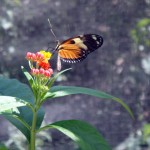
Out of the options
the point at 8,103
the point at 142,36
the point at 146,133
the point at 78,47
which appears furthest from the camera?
the point at 142,36

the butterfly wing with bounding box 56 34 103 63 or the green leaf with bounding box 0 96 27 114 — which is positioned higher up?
the butterfly wing with bounding box 56 34 103 63

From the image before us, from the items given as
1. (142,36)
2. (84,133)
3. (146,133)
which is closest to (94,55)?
(142,36)

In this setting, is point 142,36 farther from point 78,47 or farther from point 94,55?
point 78,47

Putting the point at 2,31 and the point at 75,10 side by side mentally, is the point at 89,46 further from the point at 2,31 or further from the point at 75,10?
the point at 75,10

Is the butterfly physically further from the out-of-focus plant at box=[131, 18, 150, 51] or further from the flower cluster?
the out-of-focus plant at box=[131, 18, 150, 51]

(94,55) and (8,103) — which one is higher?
(94,55)

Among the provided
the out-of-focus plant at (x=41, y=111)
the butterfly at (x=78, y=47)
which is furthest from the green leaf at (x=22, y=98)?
the butterfly at (x=78, y=47)

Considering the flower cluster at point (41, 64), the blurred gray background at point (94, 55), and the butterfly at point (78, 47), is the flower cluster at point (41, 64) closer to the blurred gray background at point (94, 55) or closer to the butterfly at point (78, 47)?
the butterfly at point (78, 47)

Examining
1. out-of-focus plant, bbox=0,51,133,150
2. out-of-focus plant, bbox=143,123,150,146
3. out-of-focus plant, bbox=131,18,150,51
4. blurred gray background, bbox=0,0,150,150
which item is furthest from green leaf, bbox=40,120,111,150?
out-of-focus plant, bbox=131,18,150,51
